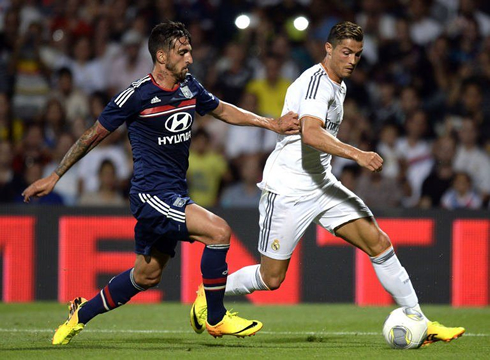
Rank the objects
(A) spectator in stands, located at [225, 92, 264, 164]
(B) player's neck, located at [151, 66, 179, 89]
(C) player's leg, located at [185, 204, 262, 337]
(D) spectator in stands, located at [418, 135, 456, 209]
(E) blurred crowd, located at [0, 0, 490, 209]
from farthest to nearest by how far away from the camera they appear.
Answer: (A) spectator in stands, located at [225, 92, 264, 164], (E) blurred crowd, located at [0, 0, 490, 209], (D) spectator in stands, located at [418, 135, 456, 209], (B) player's neck, located at [151, 66, 179, 89], (C) player's leg, located at [185, 204, 262, 337]

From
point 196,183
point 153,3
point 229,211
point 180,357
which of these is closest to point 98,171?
point 196,183

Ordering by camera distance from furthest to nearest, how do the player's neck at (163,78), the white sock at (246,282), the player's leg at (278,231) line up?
1. the white sock at (246,282)
2. the player's leg at (278,231)
3. the player's neck at (163,78)

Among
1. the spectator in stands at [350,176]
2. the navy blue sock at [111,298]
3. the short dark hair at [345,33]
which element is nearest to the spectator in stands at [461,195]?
the spectator in stands at [350,176]

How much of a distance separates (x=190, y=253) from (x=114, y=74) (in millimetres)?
3460

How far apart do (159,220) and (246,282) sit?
1006mm

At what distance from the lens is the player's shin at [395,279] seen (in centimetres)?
644

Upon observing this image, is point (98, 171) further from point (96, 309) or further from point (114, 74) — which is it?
point (96, 309)

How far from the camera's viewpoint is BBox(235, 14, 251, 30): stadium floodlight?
1287cm

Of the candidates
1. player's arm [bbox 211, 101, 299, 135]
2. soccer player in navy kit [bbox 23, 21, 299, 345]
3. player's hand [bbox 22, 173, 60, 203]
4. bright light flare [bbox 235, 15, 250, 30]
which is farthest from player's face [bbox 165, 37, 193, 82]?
bright light flare [bbox 235, 15, 250, 30]

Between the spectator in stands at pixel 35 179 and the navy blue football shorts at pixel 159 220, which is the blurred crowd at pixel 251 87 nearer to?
the spectator in stands at pixel 35 179

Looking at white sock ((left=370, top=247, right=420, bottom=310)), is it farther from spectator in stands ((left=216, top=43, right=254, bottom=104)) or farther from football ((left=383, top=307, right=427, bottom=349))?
spectator in stands ((left=216, top=43, right=254, bottom=104))

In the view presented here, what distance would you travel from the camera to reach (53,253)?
1014cm

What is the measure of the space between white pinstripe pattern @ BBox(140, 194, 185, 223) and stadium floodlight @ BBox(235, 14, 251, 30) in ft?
23.1

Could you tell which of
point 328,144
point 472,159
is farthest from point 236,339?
point 472,159
